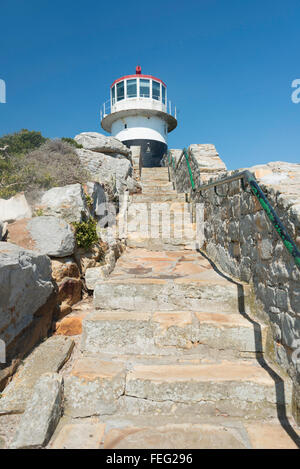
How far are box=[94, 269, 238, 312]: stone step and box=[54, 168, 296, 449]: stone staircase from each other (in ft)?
0.03

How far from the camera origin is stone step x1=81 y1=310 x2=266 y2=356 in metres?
2.40

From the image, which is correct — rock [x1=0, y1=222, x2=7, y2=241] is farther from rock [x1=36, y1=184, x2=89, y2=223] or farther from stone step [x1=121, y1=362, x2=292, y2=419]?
stone step [x1=121, y1=362, x2=292, y2=419]

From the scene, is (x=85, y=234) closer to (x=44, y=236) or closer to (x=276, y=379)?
(x=44, y=236)

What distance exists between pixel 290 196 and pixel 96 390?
211cm

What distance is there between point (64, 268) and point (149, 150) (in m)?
14.1

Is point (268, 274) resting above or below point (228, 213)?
below

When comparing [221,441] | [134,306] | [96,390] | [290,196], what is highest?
[290,196]

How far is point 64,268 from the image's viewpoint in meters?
3.28

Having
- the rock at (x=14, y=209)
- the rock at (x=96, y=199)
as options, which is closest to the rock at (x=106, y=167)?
Answer: the rock at (x=96, y=199)

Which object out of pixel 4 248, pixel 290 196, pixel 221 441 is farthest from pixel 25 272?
pixel 290 196

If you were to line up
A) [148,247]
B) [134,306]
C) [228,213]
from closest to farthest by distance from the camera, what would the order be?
[134,306], [228,213], [148,247]
